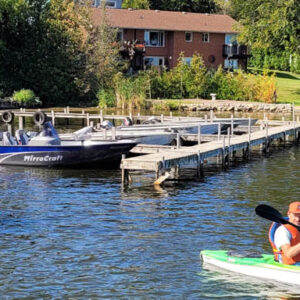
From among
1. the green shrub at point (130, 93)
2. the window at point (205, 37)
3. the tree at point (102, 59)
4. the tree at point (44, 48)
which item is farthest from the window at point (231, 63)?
the green shrub at point (130, 93)

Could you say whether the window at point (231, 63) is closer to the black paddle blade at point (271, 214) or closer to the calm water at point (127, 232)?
the calm water at point (127, 232)

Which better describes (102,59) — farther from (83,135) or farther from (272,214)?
(272,214)

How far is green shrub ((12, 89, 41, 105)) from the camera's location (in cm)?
6988

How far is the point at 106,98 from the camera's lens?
234 ft

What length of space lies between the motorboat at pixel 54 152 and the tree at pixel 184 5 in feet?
239

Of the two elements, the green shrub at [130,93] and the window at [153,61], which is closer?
the green shrub at [130,93]

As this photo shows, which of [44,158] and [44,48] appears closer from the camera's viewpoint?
[44,158]

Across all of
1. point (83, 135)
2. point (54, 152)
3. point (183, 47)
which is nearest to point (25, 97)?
point (183, 47)

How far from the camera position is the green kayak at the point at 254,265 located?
53.6 ft

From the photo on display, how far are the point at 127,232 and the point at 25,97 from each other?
165 ft

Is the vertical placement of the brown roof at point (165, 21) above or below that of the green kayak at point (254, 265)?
above

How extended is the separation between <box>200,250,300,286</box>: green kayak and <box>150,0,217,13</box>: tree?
8848 centimetres

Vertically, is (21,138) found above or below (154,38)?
below

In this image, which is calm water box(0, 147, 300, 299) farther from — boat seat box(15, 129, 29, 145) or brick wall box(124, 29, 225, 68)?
brick wall box(124, 29, 225, 68)
